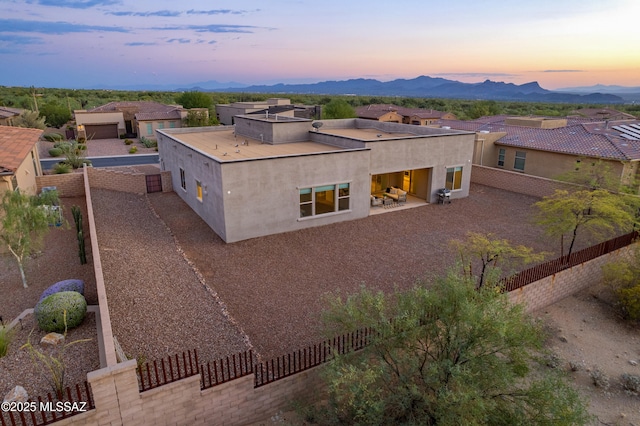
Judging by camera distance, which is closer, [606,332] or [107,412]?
[107,412]

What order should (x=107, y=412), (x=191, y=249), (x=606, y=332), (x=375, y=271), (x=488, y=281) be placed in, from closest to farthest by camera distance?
(x=107, y=412), (x=488, y=281), (x=606, y=332), (x=375, y=271), (x=191, y=249)

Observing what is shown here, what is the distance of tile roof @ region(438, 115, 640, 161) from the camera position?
23.8 metres

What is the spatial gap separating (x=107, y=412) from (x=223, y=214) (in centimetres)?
1036

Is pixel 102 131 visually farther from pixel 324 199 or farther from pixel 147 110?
pixel 324 199

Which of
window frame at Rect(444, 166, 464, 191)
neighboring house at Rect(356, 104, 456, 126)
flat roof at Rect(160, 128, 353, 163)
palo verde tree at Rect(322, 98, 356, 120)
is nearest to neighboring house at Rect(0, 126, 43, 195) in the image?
flat roof at Rect(160, 128, 353, 163)

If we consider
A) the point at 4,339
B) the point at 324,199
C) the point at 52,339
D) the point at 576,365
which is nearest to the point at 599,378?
the point at 576,365

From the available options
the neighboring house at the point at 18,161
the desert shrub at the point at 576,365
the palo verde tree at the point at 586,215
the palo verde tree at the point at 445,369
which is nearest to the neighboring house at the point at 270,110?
the neighboring house at the point at 18,161

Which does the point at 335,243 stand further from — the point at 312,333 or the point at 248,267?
the point at 312,333

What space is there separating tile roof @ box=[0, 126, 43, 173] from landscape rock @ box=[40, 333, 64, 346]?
423 inches

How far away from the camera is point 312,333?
427 inches

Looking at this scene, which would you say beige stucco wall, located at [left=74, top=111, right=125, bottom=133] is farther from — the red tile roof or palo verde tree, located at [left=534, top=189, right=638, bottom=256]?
palo verde tree, located at [left=534, top=189, right=638, bottom=256]

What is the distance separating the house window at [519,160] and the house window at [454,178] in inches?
272

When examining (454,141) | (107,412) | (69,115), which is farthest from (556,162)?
(69,115)

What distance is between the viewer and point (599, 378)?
34.1 ft
